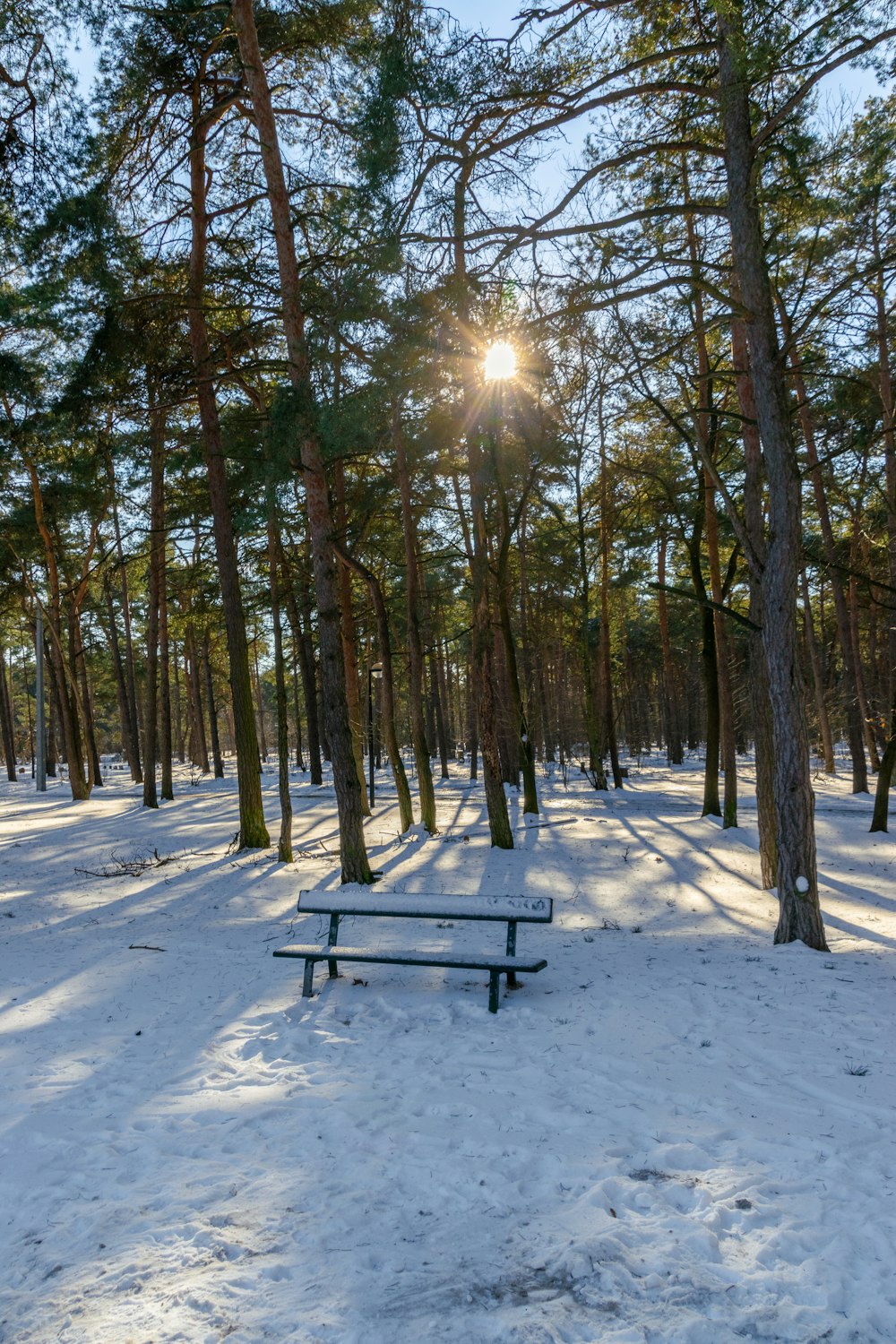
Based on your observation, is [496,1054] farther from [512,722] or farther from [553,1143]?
[512,722]

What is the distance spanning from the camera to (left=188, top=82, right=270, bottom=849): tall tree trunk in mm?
11086

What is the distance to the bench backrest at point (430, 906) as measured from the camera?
571cm

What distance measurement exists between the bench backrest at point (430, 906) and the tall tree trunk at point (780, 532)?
2.27 meters

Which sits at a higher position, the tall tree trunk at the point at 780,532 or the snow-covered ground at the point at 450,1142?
the tall tree trunk at the point at 780,532

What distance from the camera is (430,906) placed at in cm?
588

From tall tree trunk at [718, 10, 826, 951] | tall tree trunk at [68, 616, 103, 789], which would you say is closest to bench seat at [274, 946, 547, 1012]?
tall tree trunk at [718, 10, 826, 951]

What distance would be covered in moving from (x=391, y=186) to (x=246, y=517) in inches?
155

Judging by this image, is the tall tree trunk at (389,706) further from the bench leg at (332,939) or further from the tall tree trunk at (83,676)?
the tall tree trunk at (83,676)

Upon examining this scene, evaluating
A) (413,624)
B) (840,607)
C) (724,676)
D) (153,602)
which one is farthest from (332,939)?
(840,607)

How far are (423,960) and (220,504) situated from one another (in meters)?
8.73

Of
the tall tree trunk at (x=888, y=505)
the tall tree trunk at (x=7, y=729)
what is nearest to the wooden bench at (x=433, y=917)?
the tall tree trunk at (x=888, y=505)

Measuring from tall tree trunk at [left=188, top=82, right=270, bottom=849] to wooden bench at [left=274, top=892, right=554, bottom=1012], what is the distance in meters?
6.56

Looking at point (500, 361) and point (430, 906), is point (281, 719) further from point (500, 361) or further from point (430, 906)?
point (430, 906)

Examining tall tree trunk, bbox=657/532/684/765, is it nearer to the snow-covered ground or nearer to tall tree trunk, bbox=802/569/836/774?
tall tree trunk, bbox=802/569/836/774
